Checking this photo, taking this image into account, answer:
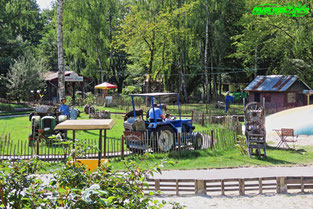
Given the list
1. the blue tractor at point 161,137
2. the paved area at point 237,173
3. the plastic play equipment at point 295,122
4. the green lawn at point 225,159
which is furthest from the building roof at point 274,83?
the paved area at point 237,173

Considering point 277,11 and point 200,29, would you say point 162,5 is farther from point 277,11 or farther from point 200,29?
point 277,11

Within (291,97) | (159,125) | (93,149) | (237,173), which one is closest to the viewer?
(237,173)

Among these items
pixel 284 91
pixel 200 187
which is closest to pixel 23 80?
pixel 284 91

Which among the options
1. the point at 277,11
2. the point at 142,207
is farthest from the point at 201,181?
the point at 277,11

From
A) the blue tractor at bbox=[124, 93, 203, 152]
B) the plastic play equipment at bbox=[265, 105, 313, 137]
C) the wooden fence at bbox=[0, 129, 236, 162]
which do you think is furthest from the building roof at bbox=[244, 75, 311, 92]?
the blue tractor at bbox=[124, 93, 203, 152]

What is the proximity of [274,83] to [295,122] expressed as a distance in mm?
12455

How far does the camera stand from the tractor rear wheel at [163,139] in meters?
14.4

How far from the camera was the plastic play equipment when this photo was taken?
2024cm

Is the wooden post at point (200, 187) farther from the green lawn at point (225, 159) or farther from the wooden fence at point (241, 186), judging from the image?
the green lawn at point (225, 159)

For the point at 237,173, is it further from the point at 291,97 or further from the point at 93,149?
the point at 291,97

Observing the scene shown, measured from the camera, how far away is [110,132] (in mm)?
19719

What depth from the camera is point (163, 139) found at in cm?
1467

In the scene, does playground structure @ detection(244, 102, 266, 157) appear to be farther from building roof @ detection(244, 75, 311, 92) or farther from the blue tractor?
building roof @ detection(244, 75, 311, 92)

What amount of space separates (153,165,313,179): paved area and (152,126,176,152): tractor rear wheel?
1888 millimetres
